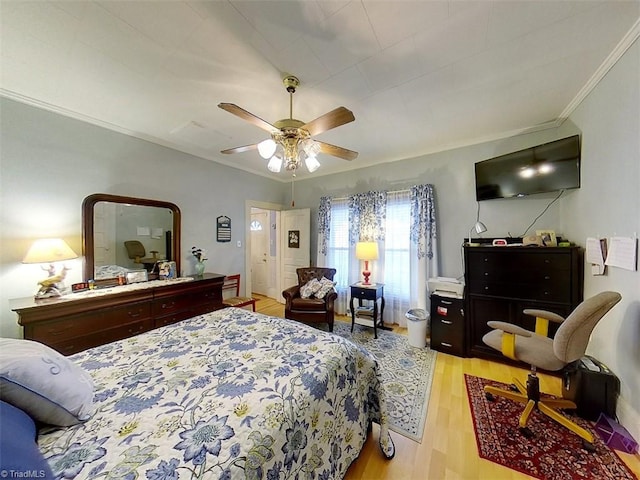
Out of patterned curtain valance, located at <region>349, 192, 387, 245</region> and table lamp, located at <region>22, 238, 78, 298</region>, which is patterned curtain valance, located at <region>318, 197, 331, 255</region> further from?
table lamp, located at <region>22, 238, 78, 298</region>

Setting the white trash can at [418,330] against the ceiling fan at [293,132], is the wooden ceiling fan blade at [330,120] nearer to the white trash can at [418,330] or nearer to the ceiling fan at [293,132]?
the ceiling fan at [293,132]

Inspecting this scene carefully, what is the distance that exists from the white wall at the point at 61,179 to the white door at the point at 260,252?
220cm

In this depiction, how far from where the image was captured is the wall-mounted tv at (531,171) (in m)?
2.23

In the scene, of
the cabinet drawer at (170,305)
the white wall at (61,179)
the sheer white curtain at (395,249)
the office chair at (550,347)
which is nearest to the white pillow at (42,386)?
the cabinet drawer at (170,305)

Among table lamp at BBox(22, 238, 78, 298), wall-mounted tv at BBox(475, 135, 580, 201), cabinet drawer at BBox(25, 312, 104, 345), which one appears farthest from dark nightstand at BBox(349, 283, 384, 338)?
table lamp at BBox(22, 238, 78, 298)

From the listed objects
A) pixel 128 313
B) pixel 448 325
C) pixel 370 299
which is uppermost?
pixel 128 313

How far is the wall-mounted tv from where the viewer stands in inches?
87.9

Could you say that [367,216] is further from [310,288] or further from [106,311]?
[106,311]

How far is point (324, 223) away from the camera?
4234 mm

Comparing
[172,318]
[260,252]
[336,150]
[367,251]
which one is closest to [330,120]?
[336,150]

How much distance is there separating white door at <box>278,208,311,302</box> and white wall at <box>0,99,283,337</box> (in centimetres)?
178

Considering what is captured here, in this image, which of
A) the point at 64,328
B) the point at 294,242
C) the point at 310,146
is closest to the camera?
the point at 310,146

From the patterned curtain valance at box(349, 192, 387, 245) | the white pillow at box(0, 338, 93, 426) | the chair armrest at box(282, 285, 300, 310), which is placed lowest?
the chair armrest at box(282, 285, 300, 310)

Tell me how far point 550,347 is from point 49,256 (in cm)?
420
